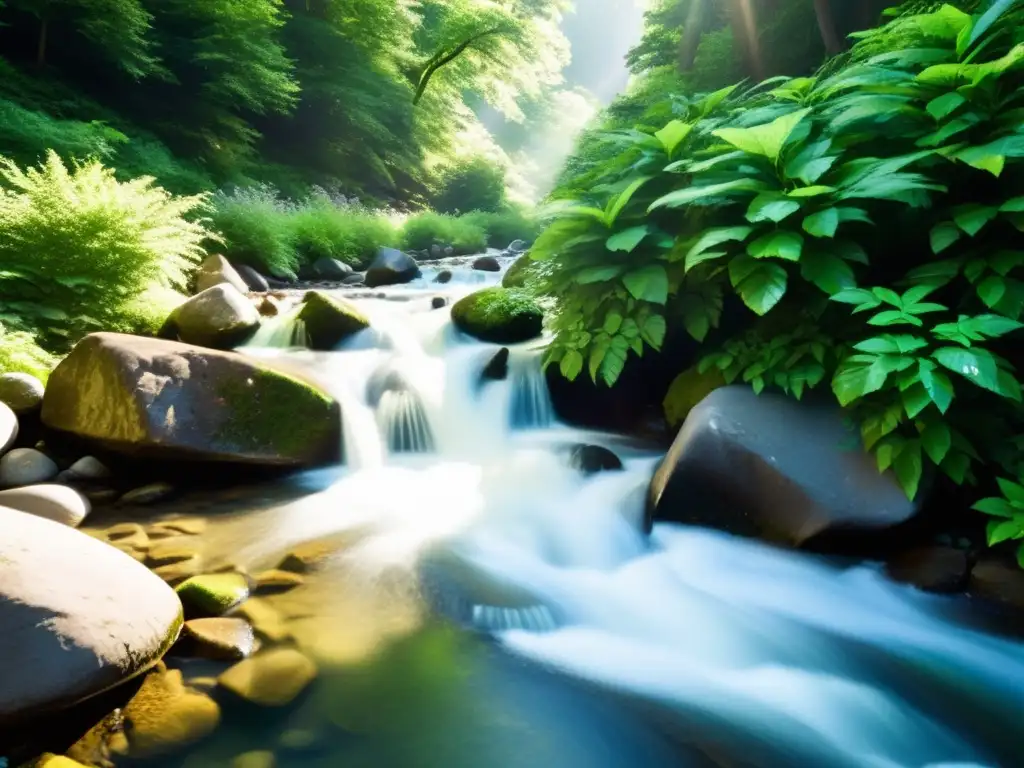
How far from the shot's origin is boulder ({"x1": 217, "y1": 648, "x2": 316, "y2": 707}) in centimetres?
206

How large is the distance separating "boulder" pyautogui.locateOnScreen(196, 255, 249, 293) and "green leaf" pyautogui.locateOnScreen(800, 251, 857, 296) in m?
6.09

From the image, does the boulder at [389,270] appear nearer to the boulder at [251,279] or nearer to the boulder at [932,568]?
the boulder at [251,279]

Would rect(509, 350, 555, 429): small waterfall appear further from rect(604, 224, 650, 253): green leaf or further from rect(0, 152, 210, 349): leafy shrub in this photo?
rect(0, 152, 210, 349): leafy shrub

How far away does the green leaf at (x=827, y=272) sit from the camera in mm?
2832

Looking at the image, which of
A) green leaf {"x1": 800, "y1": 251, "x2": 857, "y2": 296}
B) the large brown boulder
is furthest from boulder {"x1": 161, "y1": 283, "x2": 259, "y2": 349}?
green leaf {"x1": 800, "y1": 251, "x2": 857, "y2": 296}

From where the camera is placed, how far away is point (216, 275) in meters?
6.85

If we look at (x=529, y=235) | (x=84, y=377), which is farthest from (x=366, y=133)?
(x=84, y=377)

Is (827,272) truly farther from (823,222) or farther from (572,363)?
(572,363)

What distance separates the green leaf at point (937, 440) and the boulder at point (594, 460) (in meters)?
1.87

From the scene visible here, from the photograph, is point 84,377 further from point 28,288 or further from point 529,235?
point 529,235

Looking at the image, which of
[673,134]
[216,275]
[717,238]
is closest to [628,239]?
[717,238]

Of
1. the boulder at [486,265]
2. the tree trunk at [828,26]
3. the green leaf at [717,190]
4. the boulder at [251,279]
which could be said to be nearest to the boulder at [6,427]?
the green leaf at [717,190]

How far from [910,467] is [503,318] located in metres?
3.90

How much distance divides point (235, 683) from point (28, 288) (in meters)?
4.48
